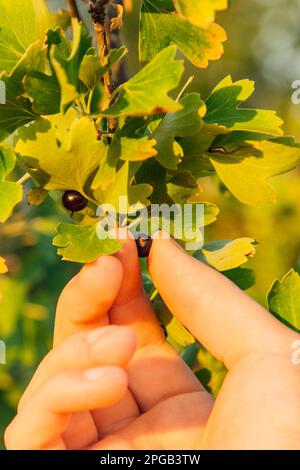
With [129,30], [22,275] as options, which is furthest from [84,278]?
[129,30]

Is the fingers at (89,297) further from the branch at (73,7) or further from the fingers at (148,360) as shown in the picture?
the branch at (73,7)

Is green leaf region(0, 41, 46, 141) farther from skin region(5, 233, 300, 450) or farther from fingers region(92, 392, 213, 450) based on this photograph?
fingers region(92, 392, 213, 450)

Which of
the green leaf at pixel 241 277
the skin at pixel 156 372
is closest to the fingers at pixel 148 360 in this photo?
the skin at pixel 156 372

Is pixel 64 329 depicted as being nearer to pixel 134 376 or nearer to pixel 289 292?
pixel 134 376

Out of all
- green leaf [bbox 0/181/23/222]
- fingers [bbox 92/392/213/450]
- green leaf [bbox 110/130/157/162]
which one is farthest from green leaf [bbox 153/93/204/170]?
fingers [bbox 92/392/213/450]

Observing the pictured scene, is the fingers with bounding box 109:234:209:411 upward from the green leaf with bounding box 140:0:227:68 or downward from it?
downward

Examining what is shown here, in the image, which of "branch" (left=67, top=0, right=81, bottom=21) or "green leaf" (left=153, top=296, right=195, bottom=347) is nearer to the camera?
"green leaf" (left=153, top=296, right=195, bottom=347)
